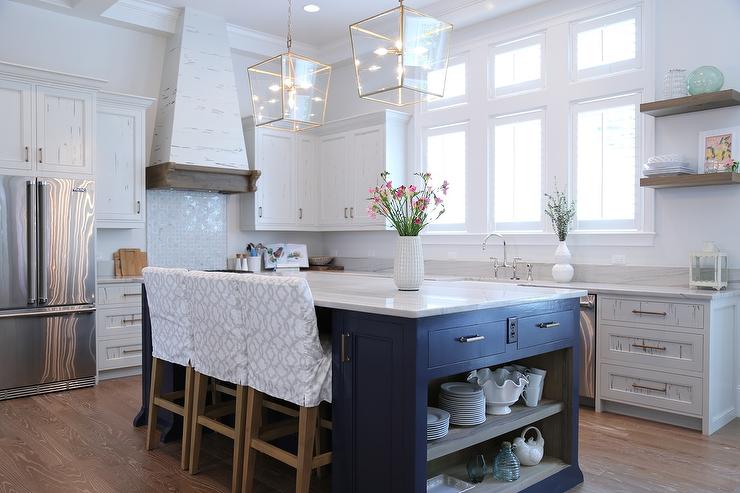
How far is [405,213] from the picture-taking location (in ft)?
10.00

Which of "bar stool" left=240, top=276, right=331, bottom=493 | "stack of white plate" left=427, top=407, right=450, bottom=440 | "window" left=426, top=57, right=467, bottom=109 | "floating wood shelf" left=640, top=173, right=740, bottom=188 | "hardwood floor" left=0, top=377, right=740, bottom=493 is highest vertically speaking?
"window" left=426, top=57, right=467, bottom=109

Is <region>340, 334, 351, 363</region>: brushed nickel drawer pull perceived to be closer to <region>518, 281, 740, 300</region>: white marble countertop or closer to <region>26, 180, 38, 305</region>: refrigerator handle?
<region>518, 281, 740, 300</region>: white marble countertop

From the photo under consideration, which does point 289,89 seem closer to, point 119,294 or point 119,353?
point 119,294

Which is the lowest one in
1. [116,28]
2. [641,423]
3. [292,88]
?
[641,423]

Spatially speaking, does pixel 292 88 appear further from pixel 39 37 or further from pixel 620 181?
pixel 39 37

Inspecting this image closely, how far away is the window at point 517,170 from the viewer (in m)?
5.21

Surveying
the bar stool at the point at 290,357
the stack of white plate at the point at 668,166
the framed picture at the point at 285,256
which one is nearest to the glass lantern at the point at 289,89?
the bar stool at the point at 290,357

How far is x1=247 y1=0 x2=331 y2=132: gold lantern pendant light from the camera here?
3510 mm

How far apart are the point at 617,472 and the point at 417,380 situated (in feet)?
5.05

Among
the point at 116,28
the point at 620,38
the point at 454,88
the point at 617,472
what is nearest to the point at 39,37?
the point at 116,28

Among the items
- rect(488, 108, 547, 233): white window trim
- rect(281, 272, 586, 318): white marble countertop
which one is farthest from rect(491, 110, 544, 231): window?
rect(281, 272, 586, 318): white marble countertop

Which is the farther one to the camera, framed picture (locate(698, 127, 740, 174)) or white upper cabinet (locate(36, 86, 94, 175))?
white upper cabinet (locate(36, 86, 94, 175))

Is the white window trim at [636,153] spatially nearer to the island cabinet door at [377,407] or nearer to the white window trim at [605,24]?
the white window trim at [605,24]

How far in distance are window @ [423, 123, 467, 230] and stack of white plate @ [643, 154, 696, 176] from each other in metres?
1.91
